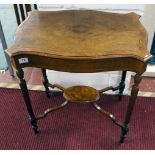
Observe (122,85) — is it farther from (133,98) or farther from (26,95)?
(26,95)

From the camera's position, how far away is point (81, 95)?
1.29 metres

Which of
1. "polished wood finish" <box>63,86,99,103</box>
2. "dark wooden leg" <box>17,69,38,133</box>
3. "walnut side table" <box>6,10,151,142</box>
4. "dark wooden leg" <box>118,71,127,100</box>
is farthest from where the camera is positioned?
"dark wooden leg" <box>118,71,127,100</box>

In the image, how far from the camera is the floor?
1664mm

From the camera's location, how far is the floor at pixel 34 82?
166 cm

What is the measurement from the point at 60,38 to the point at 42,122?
2.17 ft

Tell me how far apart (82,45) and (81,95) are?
44cm

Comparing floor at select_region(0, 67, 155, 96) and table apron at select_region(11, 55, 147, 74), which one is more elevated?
table apron at select_region(11, 55, 147, 74)

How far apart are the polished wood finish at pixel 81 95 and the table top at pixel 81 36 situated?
1.34ft

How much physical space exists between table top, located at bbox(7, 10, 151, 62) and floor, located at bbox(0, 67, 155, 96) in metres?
0.66

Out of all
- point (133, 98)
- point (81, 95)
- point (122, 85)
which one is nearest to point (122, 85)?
point (122, 85)

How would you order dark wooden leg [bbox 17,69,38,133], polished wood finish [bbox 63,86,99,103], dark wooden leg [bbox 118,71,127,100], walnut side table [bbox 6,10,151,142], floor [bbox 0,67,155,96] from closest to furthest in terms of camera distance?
walnut side table [bbox 6,10,151,142], dark wooden leg [bbox 17,69,38,133], polished wood finish [bbox 63,86,99,103], dark wooden leg [bbox 118,71,127,100], floor [bbox 0,67,155,96]

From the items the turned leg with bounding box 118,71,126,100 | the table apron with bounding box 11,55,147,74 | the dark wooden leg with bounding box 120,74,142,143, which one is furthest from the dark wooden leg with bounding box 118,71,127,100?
the table apron with bounding box 11,55,147,74

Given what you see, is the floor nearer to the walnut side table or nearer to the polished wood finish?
the polished wood finish
